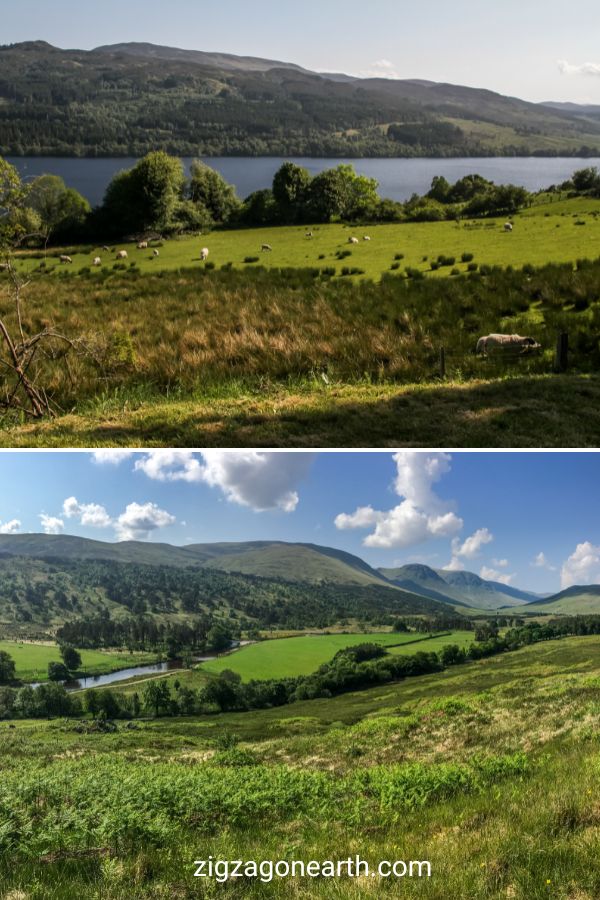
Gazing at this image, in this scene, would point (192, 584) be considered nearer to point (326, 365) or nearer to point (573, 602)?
point (573, 602)

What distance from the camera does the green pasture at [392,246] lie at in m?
35.3

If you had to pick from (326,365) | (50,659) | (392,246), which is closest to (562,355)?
(326,365)

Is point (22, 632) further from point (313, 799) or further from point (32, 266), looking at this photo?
point (32, 266)

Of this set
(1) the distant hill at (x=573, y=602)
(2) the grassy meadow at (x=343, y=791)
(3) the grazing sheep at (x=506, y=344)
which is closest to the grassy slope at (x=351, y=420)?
(1) the distant hill at (x=573, y=602)

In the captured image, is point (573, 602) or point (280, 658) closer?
point (280, 658)

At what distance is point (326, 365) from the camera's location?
41.2 ft

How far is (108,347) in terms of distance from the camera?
12.9 metres

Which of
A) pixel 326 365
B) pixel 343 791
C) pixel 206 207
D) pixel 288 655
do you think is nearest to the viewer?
pixel 343 791

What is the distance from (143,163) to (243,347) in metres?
79.0

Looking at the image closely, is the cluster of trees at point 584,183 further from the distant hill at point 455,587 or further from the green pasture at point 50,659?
the green pasture at point 50,659

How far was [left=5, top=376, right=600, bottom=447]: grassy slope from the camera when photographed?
7.46 m

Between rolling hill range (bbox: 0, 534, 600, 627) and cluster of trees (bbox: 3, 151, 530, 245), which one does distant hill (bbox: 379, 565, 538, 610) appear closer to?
rolling hill range (bbox: 0, 534, 600, 627)

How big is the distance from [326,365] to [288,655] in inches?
284

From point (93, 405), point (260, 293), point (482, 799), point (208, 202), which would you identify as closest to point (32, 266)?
point (260, 293)
